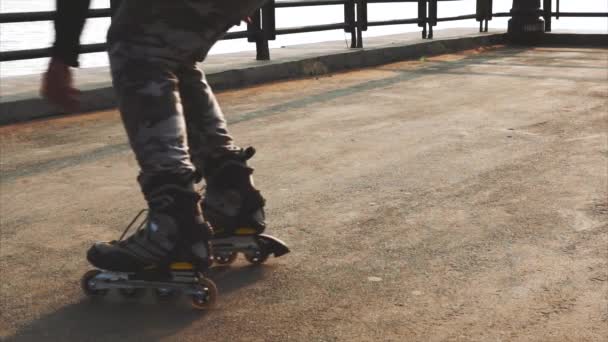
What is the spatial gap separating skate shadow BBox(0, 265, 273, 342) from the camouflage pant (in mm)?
405

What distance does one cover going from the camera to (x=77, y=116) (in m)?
7.02

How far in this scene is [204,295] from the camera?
112 inches

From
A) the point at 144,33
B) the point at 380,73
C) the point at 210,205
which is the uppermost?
the point at 144,33

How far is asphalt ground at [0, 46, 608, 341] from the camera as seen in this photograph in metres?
2.77

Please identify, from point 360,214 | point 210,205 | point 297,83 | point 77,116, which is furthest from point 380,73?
point 210,205

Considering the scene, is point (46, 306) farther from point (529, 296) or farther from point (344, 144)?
point (344, 144)

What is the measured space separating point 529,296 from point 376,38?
9808 millimetres

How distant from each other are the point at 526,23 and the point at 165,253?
11107mm

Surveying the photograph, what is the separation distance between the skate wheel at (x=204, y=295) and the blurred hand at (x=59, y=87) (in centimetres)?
61

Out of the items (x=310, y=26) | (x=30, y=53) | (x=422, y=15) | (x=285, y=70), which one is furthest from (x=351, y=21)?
(x=30, y=53)

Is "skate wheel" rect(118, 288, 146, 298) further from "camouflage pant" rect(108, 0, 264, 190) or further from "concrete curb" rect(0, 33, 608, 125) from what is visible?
"concrete curb" rect(0, 33, 608, 125)

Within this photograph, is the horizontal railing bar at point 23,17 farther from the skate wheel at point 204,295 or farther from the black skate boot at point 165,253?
the skate wheel at point 204,295

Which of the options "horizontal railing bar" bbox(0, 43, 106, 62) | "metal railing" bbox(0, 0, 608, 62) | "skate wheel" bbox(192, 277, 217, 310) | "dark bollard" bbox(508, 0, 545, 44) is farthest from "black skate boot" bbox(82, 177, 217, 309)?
"dark bollard" bbox(508, 0, 545, 44)

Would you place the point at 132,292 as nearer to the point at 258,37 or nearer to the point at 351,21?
the point at 258,37
